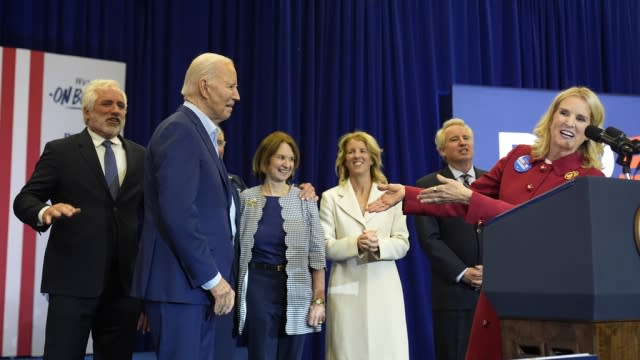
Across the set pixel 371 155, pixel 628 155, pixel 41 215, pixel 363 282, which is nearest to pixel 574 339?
pixel 628 155

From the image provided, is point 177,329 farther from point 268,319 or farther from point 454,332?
point 454,332

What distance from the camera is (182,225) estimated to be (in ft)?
7.47

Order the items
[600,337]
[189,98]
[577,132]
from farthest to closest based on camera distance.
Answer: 1. [189,98]
2. [577,132]
3. [600,337]

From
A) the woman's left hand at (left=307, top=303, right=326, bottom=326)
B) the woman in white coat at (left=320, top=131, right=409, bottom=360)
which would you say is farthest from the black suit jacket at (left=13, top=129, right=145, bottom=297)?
the woman in white coat at (left=320, top=131, right=409, bottom=360)

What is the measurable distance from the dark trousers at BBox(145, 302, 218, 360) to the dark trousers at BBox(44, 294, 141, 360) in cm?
58

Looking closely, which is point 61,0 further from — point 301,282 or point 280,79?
point 301,282

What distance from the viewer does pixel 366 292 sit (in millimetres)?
3836

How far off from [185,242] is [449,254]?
1.82m

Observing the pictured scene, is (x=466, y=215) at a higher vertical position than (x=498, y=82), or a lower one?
lower

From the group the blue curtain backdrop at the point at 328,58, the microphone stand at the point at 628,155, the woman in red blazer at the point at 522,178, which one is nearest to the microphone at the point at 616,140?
the microphone stand at the point at 628,155

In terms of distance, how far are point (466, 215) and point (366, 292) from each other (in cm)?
164

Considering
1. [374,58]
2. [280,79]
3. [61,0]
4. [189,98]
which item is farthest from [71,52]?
[189,98]

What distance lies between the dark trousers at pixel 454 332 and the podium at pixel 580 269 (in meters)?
2.00

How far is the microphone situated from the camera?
Answer: 74.5 inches
